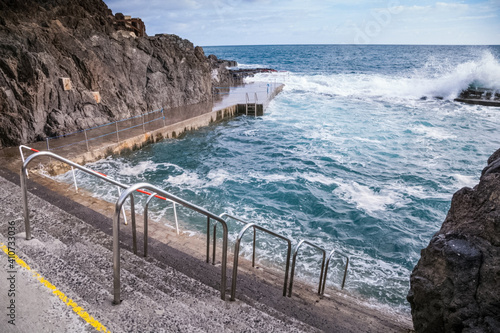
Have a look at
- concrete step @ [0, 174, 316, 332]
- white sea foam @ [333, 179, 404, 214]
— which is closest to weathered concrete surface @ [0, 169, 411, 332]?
concrete step @ [0, 174, 316, 332]

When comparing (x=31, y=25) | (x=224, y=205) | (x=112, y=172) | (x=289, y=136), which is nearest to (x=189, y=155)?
(x=112, y=172)

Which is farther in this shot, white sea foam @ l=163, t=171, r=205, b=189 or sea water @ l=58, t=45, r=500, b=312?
white sea foam @ l=163, t=171, r=205, b=189

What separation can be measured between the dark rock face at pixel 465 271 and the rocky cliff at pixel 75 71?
1298 cm

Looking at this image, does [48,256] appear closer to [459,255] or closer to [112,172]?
[459,255]

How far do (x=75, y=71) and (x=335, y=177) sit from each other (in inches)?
485

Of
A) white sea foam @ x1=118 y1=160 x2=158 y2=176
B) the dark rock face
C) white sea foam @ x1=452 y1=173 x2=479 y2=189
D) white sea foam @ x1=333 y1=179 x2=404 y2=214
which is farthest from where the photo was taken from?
white sea foam @ x1=452 y1=173 x2=479 y2=189

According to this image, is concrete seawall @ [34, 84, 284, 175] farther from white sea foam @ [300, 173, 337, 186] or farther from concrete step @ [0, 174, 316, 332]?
concrete step @ [0, 174, 316, 332]

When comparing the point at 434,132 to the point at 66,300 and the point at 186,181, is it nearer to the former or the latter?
the point at 186,181

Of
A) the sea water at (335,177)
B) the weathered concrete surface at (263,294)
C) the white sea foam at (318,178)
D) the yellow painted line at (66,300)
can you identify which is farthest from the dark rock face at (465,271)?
the white sea foam at (318,178)

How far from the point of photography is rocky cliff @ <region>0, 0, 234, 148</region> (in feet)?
39.4

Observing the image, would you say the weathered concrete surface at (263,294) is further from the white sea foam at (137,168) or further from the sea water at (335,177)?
the white sea foam at (137,168)

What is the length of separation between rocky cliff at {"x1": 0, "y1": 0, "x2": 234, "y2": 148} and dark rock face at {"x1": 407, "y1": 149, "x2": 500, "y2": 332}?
42.6 ft

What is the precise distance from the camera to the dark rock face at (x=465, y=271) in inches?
143

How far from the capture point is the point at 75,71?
14.6 meters
